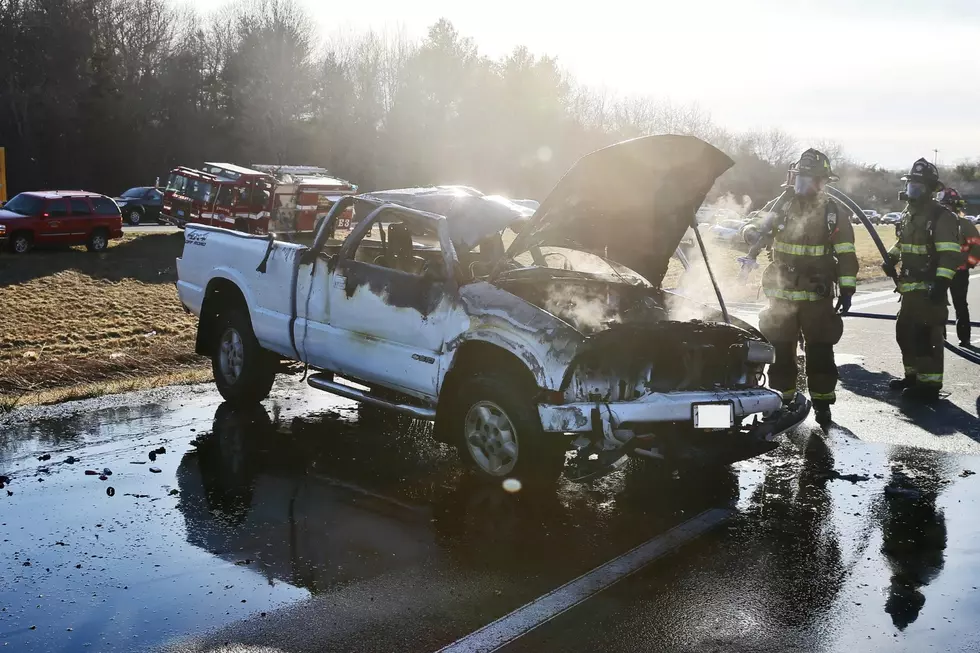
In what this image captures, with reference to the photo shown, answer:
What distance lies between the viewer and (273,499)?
6.12 m

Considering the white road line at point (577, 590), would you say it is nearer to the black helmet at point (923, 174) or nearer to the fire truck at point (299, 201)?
the black helmet at point (923, 174)

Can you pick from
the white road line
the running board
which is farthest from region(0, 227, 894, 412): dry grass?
the white road line

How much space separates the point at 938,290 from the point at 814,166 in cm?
208

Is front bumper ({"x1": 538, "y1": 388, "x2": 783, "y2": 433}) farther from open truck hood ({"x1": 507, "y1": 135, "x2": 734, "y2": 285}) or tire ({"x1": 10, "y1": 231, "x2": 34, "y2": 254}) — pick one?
tire ({"x1": 10, "y1": 231, "x2": 34, "y2": 254})

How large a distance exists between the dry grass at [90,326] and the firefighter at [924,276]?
283 inches

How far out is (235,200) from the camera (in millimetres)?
28203

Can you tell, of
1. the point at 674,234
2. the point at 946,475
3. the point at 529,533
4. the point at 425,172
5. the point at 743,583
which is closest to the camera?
the point at 743,583

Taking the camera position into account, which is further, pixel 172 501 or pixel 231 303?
pixel 231 303

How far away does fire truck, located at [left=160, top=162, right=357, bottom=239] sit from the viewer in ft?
92.5

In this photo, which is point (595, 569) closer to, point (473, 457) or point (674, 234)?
point (473, 457)

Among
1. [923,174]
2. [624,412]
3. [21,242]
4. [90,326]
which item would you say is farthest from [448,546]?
[21,242]

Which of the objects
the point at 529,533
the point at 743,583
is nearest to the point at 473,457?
the point at 529,533

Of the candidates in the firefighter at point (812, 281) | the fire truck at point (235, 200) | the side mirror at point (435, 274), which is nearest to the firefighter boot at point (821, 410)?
the firefighter at point (812, 281)

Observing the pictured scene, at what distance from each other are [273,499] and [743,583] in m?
2.92
